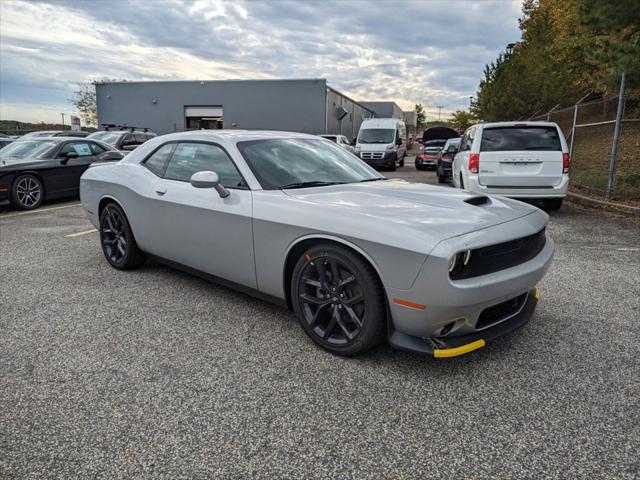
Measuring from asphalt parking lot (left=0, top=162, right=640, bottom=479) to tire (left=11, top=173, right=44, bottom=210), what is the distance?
5.76m

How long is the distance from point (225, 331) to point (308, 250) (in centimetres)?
93

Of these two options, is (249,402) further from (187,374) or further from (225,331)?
(225,331)

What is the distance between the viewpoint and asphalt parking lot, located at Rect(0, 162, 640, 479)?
1992 millimetres

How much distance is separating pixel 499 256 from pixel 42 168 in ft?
31.0

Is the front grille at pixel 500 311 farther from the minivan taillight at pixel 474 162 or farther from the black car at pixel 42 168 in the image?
the black car at pixel 42 168

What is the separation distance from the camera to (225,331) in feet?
10.9

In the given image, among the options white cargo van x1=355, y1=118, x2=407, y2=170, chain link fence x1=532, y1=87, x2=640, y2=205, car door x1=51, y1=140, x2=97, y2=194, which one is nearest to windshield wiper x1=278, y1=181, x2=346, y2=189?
chain link fence x1=532, y1=87, x2=640, y2=205

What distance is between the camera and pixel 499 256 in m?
2.67

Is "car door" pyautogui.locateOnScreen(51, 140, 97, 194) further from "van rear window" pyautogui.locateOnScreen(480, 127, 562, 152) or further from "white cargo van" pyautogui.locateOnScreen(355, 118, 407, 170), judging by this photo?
"white cargo van" pyautogui.locateOnScreen(355, 118, 407, 170)

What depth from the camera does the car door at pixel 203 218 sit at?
3349 millimetres

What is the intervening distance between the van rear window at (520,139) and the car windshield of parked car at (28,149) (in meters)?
8.60

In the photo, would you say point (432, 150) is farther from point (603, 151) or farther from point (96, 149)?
point (96, 149)

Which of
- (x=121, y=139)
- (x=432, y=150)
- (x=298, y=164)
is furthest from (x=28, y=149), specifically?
(x=432, y=150)

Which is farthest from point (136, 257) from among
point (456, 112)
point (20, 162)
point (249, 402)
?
point (456, 112)
